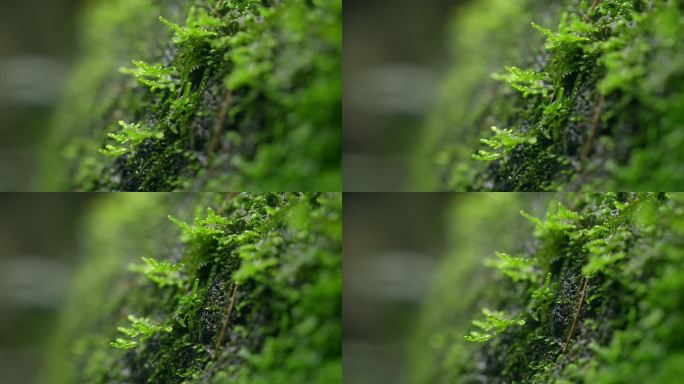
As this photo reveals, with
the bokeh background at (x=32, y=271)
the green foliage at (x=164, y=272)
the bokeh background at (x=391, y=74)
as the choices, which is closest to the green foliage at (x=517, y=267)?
the bokeh background at (x=391, y=74)

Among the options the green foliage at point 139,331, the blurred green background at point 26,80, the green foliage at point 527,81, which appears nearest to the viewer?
the green foliage at point 527,81

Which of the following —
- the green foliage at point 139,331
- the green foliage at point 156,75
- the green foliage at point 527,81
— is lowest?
the green foliage at point 139,331

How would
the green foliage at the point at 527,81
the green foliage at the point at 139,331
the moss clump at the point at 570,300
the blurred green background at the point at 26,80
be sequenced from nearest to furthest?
1. the moss clump at the point at 570,300
2. the green foliage at the point at 527,81
3. the green foliage at the point at 139,331
4. the blurred green background at the point at 26,80

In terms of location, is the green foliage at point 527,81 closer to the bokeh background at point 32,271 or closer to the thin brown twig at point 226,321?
the thin brown twig at point 226,321

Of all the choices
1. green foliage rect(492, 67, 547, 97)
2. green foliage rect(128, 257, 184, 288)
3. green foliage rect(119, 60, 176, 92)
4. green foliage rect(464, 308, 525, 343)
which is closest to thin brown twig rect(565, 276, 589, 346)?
green foliage rect(464, 308, 525, 343)

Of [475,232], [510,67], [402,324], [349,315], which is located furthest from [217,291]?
[510,67]

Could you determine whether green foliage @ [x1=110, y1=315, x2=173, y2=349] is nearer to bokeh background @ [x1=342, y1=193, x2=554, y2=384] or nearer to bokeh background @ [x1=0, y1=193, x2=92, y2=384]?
bokeh background @ [x1=0, y1=193, x2=92, y2=384]

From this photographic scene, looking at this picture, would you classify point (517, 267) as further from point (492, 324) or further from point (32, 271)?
point (32, 271)
